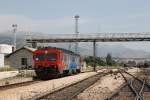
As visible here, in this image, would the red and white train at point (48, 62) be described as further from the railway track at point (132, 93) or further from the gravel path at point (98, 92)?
the railway track at point (132, 93)

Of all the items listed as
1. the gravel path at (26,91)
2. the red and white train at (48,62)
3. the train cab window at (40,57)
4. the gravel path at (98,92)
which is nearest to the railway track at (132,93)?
the gravel path at (98,92)

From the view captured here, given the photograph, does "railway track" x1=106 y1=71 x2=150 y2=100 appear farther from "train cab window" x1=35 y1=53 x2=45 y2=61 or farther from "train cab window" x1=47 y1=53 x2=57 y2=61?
"train cab window" x1=35 y1=53 x2=45 y2=61

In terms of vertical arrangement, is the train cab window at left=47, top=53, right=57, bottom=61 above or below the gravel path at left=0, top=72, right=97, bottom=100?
above

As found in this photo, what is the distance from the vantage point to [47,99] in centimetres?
1912

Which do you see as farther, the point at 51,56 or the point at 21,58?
the point at 21,58

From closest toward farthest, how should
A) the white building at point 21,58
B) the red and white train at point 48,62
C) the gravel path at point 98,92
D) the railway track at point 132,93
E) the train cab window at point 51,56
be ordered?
the railway track at point 132,93, the gravel path at point 98,92, the red and white train at point 48,62, the train cab window at point 51,56, the white building at point 21,58

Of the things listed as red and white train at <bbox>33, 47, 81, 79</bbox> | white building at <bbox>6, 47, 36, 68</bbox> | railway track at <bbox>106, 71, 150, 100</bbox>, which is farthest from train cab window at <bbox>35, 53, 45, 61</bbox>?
white building at <bbox>6, 47, 36, 68</bbox>

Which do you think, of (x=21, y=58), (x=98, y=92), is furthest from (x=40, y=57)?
(x=21, y=58)

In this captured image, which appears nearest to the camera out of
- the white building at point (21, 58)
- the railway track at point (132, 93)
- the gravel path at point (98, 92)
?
the railway track at point (132, 93)

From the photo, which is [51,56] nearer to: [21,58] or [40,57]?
[40,57]

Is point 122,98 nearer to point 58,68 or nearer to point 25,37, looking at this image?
point 58,68

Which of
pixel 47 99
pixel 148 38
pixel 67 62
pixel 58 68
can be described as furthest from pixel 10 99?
pixel 148 38

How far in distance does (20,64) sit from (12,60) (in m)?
1.47

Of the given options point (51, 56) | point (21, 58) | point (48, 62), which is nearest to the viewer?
point (48, 62)
